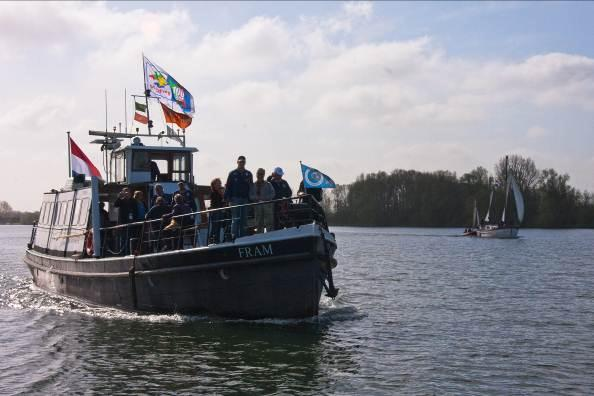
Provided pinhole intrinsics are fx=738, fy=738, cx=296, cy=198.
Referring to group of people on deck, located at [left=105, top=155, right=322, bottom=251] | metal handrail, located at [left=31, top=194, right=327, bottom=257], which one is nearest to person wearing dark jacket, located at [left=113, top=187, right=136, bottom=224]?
metal handrail, located at [left=31, top=194, right=327, bottom=257]

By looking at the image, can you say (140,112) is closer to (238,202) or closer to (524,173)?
(238,202)

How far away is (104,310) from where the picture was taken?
18.2 metres

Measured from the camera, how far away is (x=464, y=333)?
52.6 feet

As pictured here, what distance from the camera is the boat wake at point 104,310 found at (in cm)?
1605

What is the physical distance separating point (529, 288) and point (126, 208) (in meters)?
15.1

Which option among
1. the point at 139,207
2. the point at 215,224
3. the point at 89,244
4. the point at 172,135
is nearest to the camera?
the point at 215,224

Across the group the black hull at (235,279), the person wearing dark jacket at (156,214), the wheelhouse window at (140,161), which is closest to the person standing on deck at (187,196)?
the person wearing dark jacket at (156,214)

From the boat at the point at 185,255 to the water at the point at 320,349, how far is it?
456mm

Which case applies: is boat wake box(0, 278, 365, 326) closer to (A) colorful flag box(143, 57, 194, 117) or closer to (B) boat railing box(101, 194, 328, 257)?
(B) boat railing box(101, 194, 328, 257)

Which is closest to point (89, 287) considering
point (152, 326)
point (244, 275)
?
point (152, 326)

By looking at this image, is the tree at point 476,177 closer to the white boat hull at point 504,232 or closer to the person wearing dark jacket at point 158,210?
the white boat hull at point 504,232

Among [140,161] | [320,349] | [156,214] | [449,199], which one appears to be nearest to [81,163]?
[140,161]

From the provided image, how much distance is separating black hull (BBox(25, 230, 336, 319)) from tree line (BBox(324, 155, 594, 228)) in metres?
90.7

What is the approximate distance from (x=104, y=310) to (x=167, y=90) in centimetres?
813
